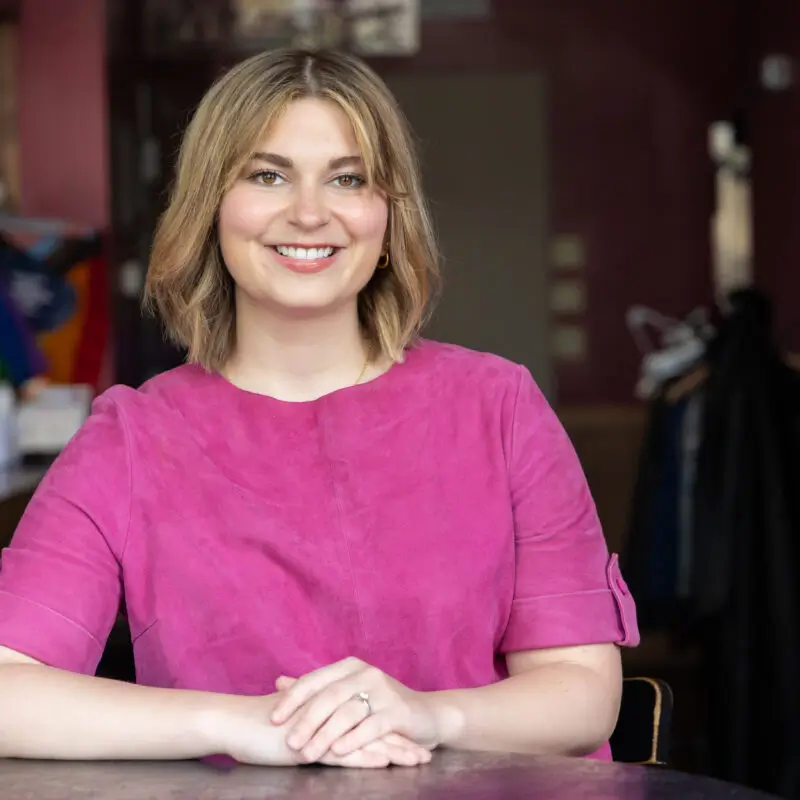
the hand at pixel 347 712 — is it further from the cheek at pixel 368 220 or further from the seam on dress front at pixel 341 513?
the cheek at pixel 368 220

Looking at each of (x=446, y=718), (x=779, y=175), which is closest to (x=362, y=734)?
(x=446, y=718)

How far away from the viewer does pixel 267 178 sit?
1622 mm

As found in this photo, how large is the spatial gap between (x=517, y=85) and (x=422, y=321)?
4512 millimetres

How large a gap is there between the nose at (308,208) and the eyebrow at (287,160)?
29 mm

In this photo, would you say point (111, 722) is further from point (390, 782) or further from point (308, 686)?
point (390, 782)

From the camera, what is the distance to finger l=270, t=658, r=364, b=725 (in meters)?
1.29

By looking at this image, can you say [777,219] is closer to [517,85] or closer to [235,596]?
[517,85]

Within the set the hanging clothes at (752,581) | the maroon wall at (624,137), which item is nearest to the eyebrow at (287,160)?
the hanging clothes at (752,581)

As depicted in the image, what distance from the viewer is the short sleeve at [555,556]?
1.54 metres

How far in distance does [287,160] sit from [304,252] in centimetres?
11

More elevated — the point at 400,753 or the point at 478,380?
the point at 478,380

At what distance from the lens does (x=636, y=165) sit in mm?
6125

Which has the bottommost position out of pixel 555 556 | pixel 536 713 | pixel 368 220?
pixel 536 713

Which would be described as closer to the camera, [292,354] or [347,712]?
[347,712]
